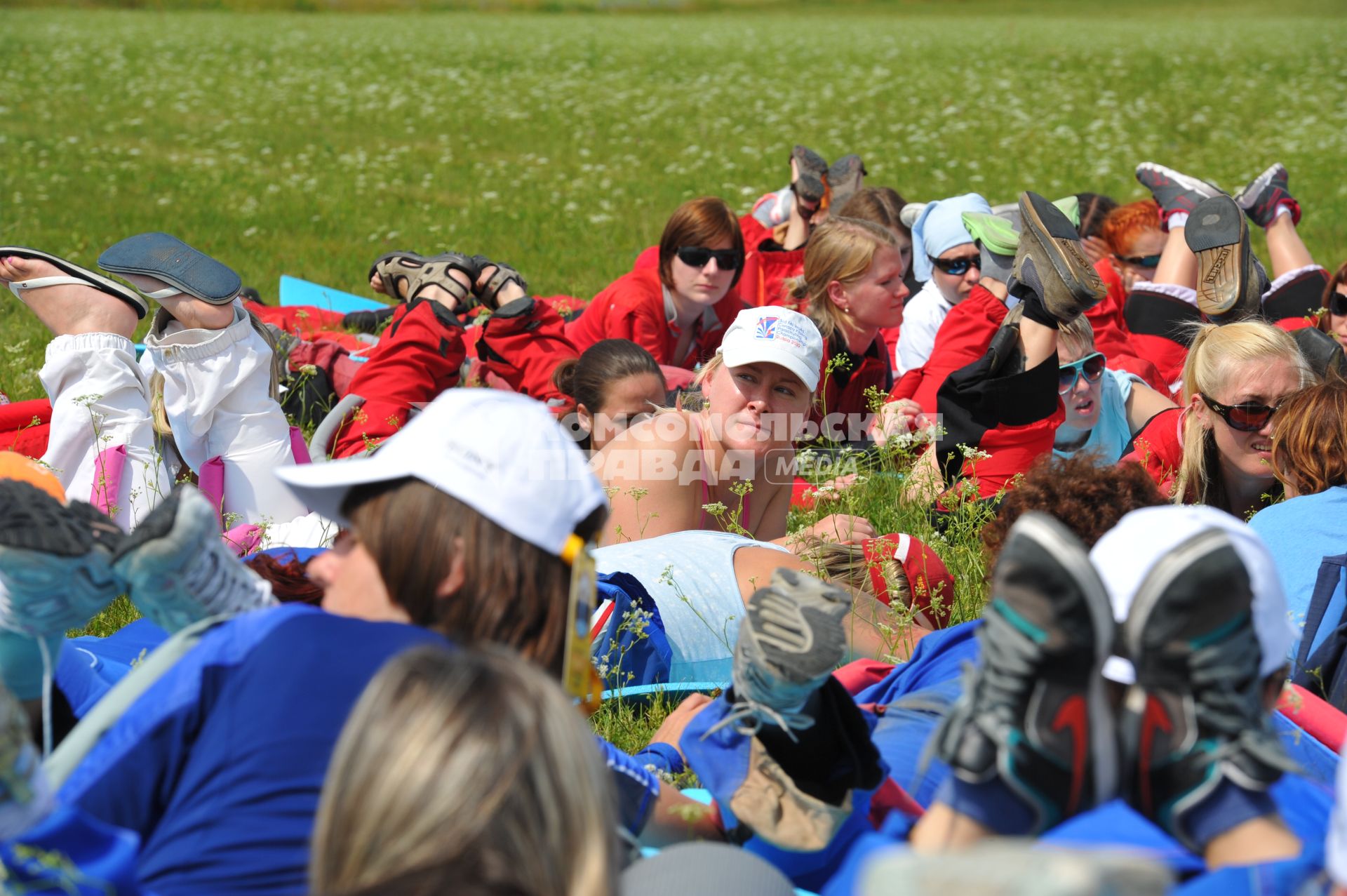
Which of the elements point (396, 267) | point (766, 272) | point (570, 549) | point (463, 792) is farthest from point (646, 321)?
point (463, 792)

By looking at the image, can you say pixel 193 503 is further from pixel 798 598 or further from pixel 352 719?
pixel 798 598

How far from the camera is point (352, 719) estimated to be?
140 cm

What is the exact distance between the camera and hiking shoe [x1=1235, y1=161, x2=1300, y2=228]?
6.32 metres

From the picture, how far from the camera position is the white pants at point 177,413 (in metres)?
3.66

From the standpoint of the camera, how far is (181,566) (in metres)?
1.88

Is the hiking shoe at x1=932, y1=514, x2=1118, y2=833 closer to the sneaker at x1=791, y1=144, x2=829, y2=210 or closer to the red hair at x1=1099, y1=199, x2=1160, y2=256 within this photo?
the red hair at x1=1099, y1=199, x2=1160, y2=256

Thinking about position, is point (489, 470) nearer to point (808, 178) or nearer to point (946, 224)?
point (946, 224)

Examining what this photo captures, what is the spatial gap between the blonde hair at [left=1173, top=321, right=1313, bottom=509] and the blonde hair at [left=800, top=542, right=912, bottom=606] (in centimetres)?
106

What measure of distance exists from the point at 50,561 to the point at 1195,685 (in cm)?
162

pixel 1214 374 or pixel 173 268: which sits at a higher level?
pixel 173 268

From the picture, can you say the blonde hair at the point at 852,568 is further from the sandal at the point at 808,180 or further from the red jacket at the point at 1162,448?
the sandal at the point at 808,180

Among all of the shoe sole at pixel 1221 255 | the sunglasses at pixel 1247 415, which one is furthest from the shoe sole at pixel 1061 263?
the shoe sole at pixel 1221 255

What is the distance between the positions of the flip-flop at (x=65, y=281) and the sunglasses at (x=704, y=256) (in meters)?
2.57

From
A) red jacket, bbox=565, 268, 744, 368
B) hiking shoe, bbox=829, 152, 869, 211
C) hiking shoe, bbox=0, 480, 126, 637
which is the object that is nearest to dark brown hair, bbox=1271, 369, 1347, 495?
hiking shoe, bbox=0, 480, 126, 637
